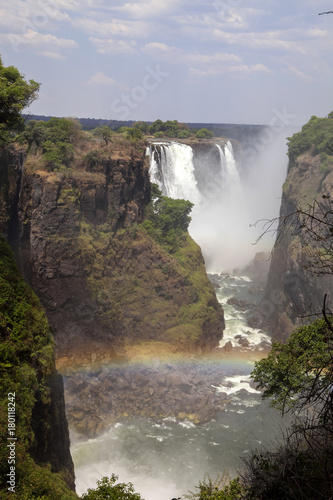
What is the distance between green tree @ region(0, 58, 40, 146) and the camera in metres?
18.3

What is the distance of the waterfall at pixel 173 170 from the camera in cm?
4891

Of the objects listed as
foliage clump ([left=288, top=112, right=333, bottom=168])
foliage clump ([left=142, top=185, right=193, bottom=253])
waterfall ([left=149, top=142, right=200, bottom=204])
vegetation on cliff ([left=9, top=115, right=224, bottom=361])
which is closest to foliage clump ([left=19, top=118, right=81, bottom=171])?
vegetation on cliff ([left=9, top=115, right=224, bottom=361])

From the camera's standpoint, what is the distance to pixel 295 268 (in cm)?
3856

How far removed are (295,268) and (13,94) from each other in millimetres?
27743

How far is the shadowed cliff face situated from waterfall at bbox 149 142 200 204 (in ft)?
22.7

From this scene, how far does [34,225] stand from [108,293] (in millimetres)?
7795

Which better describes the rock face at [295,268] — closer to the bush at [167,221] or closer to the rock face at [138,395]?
the rock face at [138,395]

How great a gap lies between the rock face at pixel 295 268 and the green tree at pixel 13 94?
70.8ft

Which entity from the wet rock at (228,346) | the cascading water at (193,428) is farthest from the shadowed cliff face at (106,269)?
the cascading water at (193,428)

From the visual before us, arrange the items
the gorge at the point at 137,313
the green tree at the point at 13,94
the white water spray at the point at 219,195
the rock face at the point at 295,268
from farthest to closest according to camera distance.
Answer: the white water spray at the point at 219,195 → the rock face at the point at 295,268 → the gorge at the point at 137,313 → the green tree at the point at 13,94

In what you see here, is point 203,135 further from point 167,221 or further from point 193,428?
point 193,428

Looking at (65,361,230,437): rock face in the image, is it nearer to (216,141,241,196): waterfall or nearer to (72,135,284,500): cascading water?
(72,135,284,500): cascading water

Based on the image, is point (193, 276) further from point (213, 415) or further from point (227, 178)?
point (227, 178)

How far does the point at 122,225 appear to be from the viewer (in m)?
38.7
